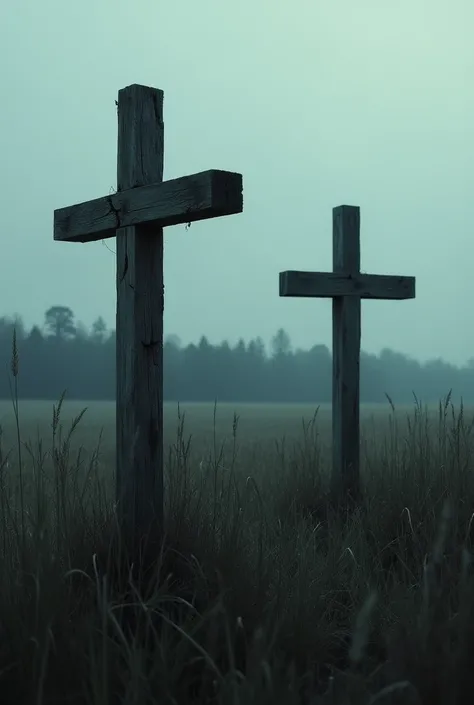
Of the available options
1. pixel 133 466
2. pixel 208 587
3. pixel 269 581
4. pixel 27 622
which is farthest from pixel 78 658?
pixel 133 466

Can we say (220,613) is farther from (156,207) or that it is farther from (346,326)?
(346,326)

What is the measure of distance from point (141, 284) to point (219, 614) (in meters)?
1.51

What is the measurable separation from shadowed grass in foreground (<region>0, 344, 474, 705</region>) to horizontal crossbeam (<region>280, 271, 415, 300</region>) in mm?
2136

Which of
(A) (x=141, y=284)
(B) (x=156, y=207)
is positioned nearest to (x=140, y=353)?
(A) (x=141, y=284)

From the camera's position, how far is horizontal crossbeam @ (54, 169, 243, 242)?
2.94 metres

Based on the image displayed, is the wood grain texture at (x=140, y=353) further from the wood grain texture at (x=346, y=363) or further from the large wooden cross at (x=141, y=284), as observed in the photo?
the wood grain texture at (x=346, y=363)

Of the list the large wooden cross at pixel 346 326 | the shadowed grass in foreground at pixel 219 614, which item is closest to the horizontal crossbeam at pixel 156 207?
the shadowed grass in foreground at pixel 219 614

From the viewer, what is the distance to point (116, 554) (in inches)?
111

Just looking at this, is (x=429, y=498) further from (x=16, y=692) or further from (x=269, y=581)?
(x=16, y=692)

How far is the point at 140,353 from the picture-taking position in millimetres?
3270

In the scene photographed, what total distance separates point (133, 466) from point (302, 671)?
1144 mm

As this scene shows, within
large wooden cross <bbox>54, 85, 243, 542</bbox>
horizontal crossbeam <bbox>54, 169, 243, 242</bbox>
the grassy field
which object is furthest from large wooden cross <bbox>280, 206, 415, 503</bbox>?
large wooden cross <bbox>54, 85, 243, 542</bbox>

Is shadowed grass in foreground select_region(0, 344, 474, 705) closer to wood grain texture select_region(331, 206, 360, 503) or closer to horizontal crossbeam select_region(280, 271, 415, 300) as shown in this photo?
wood grain texture select_region(331, 206, 360, 503)

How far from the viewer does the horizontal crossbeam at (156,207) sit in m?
2.94
